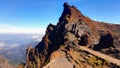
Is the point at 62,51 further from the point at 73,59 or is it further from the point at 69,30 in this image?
the point at 69,30

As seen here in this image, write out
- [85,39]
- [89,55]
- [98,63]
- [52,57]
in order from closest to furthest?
1. [98,63]
2. [89,55]
3. [52,57]
4. [85,39]

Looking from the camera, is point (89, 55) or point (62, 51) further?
point (62, 51)

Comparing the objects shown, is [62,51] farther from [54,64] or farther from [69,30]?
[69,30]

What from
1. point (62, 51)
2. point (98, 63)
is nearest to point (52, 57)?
point (62, 51)

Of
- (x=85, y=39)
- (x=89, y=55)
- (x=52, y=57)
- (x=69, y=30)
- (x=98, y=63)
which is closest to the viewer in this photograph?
(x=98, y=63)

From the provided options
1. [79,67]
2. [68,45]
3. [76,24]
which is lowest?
[79,67]

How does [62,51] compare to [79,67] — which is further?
[62,51]

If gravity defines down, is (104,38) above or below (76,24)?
below

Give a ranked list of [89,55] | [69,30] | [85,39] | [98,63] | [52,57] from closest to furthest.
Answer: [98,63] < [89,55] < [52,57] < [85,39] < [69,30]

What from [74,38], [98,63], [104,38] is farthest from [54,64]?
[104,38]
